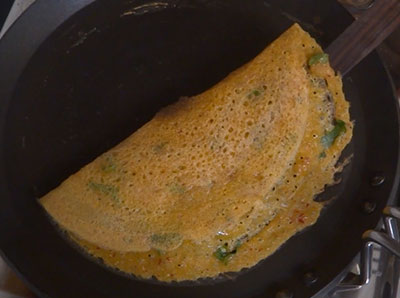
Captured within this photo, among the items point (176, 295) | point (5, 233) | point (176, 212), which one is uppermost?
point (5, 233)

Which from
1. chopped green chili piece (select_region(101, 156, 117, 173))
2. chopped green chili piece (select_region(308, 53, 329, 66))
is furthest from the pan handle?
chopped green chili piece (select_region(101, 156, 117, 173))

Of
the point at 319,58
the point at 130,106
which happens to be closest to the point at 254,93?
the point at 319,58

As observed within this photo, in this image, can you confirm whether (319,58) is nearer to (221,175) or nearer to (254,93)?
(254,93)

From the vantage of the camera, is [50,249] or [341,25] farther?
[341,25]

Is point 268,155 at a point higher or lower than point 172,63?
lower

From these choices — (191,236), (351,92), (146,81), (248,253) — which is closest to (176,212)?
(191,236)

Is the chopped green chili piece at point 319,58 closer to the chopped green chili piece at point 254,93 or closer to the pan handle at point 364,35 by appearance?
the pan handle at point 364,35

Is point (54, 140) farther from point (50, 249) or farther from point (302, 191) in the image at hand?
point (302, 191)

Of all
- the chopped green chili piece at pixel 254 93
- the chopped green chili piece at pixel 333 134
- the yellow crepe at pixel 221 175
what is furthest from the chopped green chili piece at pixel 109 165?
the chopped green chili piece at pixel 333 134
